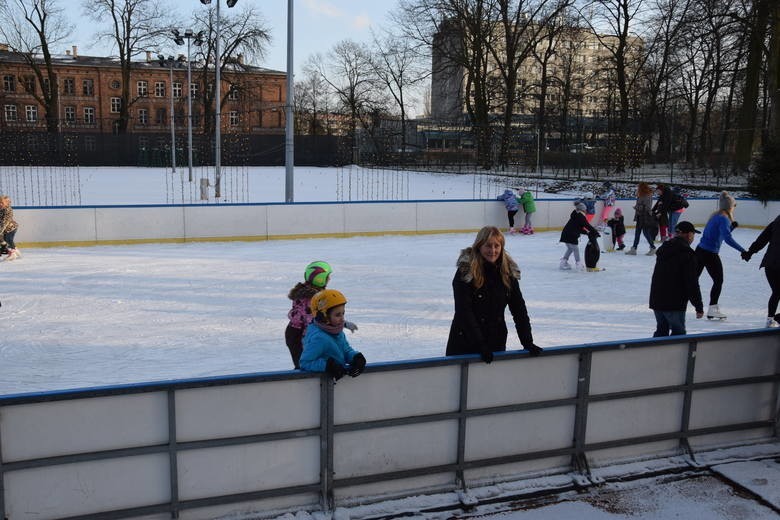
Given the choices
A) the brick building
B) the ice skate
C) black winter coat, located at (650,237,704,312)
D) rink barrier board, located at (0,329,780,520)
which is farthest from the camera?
the brick building

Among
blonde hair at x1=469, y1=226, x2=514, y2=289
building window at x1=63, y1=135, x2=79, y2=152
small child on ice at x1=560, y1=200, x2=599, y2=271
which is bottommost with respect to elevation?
small child on ice at x1=560, y1=200, x2=599, y2=271

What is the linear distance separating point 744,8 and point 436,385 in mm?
28753

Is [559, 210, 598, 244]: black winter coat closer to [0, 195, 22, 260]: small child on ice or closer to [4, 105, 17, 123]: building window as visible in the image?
[0, 195, 22, 260]: small child on ice

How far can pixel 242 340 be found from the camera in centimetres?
768

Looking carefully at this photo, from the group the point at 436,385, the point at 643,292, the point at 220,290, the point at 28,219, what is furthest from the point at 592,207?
the point at 436,385

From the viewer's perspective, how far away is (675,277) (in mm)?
6078

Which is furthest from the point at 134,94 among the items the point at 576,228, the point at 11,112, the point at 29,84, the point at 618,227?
the point at 576,228

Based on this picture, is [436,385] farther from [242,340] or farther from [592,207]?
[592,207]

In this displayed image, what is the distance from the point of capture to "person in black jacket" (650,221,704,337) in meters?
6.00

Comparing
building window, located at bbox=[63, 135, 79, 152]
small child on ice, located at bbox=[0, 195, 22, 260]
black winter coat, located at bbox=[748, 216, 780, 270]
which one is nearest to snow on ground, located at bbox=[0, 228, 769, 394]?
small child on ice, located at bbox=[0, 195, 22, 260]

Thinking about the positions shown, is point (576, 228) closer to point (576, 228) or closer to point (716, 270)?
point (576, 228)

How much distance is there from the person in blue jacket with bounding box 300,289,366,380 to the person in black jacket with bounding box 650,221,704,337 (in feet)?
10.5

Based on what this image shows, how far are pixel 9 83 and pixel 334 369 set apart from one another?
233 ft

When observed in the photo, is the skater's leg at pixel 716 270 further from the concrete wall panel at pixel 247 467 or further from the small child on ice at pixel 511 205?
the small child on ice at pixel 511 205
